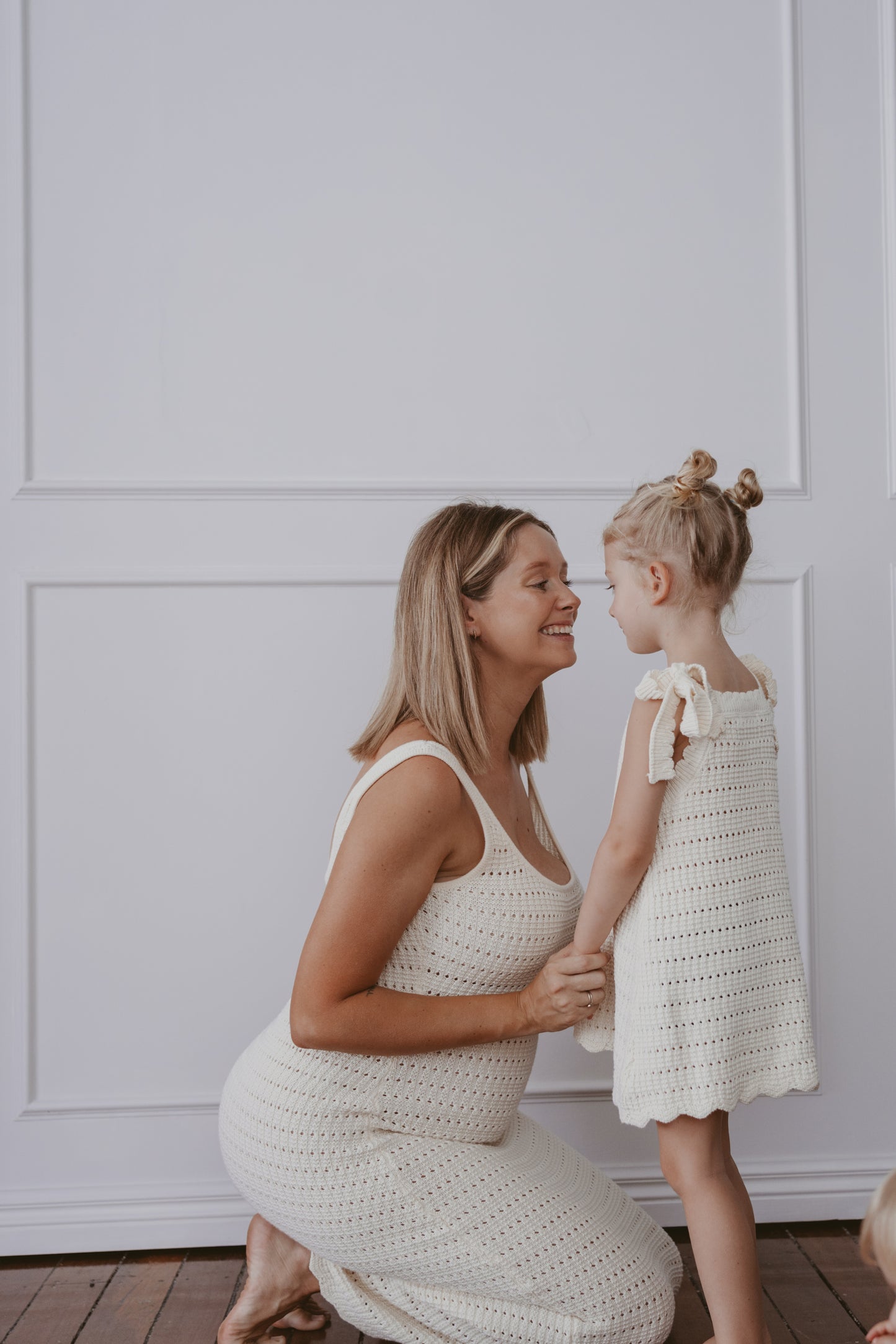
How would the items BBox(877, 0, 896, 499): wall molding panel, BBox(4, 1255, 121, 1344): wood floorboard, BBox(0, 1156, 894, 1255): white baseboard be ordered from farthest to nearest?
1. BBox(877, 0, 896, 499): wall molding panel
2. BBox(0, 1156, 894, 1255): white baseboard
3. BBox(4, 1255, 121, 1344): wood floorboard

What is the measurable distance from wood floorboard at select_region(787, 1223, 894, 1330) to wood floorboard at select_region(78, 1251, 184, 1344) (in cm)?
111

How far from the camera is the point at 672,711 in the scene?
51.2 inches

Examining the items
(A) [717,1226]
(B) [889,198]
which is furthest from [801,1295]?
(B) [889,198]

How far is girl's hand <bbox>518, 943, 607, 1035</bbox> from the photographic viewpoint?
1.37m

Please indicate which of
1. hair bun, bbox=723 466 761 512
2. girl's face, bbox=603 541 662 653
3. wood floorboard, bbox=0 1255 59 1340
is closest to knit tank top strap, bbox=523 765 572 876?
girl's face, bbox=603 541 662 653

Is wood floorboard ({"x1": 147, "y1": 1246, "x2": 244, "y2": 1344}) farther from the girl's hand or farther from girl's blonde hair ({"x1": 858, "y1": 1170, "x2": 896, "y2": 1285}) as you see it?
girl's blonde hair ({"x1": 858, "y1": 1170, "x2": 896, "y2": 1285})

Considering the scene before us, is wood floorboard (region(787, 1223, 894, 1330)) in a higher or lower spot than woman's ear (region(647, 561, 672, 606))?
lower

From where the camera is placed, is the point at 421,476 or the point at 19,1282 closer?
the point at 19,1282

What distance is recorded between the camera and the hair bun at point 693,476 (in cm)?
134

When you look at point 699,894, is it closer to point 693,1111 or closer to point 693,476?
point 693,1111

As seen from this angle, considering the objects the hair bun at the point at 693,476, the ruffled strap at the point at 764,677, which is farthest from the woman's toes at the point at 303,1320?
the hair bun at the point at 693,476

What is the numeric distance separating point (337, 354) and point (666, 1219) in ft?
5.81

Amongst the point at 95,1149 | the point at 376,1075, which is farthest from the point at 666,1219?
the point at 95,1149

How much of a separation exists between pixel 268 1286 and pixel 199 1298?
0.30 m
